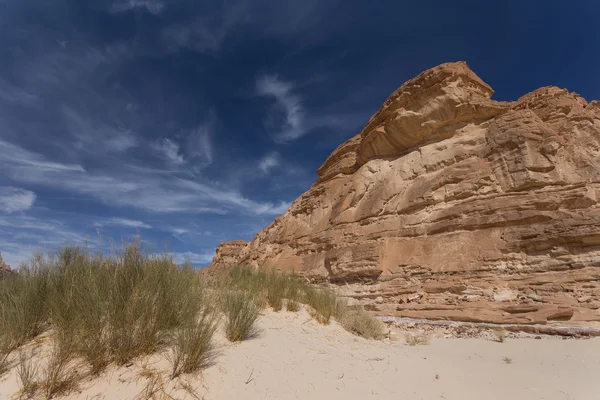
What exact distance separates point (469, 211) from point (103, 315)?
13.1 m

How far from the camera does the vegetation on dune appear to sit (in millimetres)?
3189

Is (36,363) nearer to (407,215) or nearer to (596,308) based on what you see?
(596,308)

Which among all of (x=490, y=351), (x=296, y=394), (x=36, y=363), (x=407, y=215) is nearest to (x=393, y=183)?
(x=407, y=215)

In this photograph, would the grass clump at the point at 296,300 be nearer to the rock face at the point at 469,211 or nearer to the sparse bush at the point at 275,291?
the sparse bush at the point at 275,291

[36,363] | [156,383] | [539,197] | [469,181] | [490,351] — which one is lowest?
[490,351]

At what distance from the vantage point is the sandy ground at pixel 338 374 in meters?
3.14

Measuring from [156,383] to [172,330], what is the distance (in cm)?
92

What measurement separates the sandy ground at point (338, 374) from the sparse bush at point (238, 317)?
0.17 metres

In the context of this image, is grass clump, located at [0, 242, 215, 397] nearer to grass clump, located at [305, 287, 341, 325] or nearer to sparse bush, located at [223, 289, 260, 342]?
sparse bush, located at [223, 289, 260, 342]

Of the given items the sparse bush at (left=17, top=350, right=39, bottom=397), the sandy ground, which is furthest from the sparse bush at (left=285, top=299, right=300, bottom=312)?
the sparse bush at (left=17, top=350, right=39, bottom=397)

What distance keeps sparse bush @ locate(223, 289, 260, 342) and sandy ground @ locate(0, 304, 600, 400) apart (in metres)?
0.17

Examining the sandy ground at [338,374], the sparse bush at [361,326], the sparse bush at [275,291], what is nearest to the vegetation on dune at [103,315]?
the sandy ground at [338,374]

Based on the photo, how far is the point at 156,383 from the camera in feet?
10.2

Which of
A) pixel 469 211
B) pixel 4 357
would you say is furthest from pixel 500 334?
pixel 4 357
